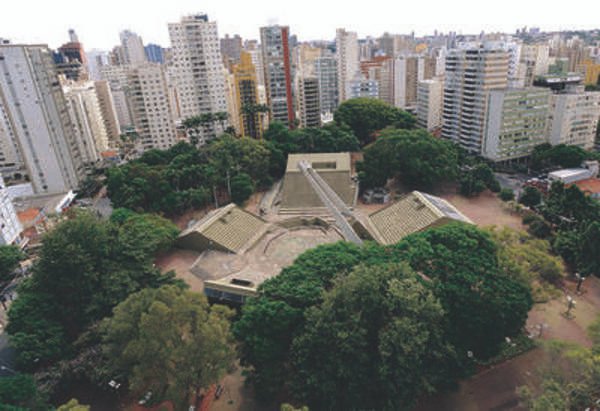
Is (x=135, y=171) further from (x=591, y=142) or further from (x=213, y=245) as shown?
(x=591, y=142)

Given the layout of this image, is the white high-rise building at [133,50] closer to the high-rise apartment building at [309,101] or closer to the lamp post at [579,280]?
the high-rise apartment building at [309,101]

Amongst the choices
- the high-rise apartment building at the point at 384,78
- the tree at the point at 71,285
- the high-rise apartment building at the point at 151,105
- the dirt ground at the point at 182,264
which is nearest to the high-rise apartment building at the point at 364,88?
the high-rise apartment building at the point at 384,78

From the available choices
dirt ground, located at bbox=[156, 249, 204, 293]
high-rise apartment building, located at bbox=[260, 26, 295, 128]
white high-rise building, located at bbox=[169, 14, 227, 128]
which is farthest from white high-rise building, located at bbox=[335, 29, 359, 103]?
dirt ground, located at bbox=[156, 249, 204, 293]

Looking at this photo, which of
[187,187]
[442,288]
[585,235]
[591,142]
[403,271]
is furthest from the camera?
[591,142]

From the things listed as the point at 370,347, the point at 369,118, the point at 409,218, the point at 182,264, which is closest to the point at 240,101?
the point at 369,118

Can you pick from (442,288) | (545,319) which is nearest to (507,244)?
(545,319)

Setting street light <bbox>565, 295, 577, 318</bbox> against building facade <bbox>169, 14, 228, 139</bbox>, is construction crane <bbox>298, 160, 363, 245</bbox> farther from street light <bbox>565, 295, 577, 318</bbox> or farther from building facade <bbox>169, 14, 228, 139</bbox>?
building facade <bbox>169, 14, 228, 139</bbox>
